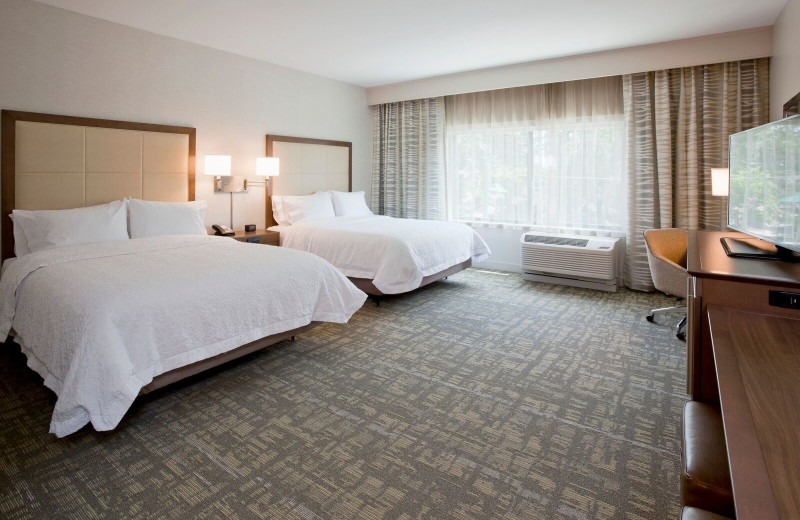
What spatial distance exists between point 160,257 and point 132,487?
5.36 feet

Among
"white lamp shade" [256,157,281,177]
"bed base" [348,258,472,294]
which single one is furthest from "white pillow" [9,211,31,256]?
"bed base" [348,258,472,294]

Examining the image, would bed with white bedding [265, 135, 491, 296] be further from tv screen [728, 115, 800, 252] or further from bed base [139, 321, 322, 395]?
tv screen [728, 115, 800, 252]

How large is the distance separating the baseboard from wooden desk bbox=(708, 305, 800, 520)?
15.2ft

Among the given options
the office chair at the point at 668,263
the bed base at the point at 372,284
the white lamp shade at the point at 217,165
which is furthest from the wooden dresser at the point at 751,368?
the white lamp shade at the point at 217,165

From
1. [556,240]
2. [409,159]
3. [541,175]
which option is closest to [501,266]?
[556,240]

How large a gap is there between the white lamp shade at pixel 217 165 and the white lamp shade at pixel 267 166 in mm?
Answer: 469

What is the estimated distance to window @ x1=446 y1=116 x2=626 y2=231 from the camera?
5387mm

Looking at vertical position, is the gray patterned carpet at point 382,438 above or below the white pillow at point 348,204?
below

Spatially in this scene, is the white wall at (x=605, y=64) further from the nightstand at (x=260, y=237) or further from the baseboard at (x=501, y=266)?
the nightstand at (x=260, y=237)

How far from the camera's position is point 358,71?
581 centimetres

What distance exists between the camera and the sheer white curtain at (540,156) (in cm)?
537

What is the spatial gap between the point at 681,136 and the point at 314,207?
415 cm

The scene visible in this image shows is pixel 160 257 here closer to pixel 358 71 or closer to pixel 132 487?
pixel 132 487

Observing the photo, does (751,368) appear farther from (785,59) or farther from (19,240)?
(19,240)
